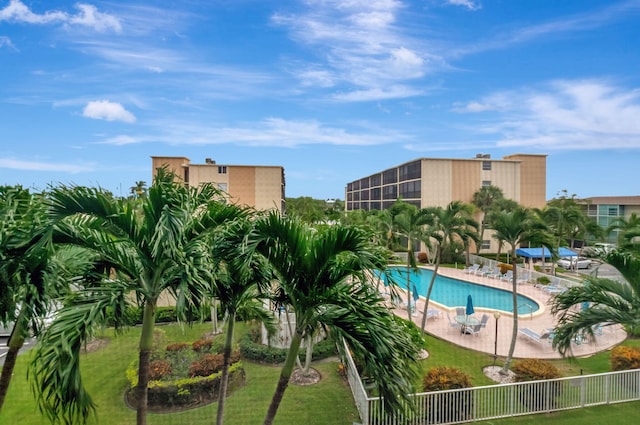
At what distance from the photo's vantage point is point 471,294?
1680cm

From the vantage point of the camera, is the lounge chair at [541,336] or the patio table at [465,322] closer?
the lounge chair at [541,336]

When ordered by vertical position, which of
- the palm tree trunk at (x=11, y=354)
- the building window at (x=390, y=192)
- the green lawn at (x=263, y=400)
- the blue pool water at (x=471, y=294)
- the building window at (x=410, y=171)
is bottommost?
the blue pool water at (x=471, y=294)

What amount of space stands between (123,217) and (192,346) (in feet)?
22.1

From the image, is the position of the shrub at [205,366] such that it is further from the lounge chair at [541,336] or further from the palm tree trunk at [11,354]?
the lounge chair at [541,336]

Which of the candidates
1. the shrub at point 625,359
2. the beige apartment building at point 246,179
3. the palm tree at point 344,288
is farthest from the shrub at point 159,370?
the beige apartment building at point 246,179

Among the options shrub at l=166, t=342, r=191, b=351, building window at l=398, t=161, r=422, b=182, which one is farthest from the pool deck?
building window at l=398, t=161, r=422, b=182

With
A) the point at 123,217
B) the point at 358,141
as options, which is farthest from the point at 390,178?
the point at 123,217

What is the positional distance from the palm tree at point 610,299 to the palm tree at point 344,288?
4.39 metres

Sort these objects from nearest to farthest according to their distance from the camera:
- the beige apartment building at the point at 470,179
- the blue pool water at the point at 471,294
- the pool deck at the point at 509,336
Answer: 1. the pool deck at the point at 509,336
2. the blue pool water at the point at 471,294
3. the beige apartment building at the point at 470,179

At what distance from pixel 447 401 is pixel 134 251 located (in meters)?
5.60

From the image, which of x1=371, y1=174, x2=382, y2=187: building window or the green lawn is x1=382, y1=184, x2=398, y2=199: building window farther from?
the green lawn

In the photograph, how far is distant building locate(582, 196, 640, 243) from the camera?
30.4 m

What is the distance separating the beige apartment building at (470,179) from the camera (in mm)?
26672

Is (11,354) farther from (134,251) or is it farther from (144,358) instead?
(134,251)
